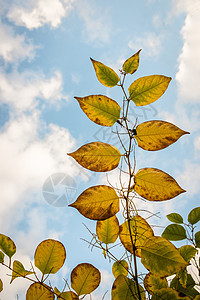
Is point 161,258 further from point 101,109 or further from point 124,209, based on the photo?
point 101,109

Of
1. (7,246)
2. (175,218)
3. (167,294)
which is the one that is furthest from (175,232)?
(7,246)

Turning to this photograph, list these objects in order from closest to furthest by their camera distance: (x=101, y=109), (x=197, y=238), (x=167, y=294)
A: (x=167, y=294), (x=101, y=109), (x=197, y=238)

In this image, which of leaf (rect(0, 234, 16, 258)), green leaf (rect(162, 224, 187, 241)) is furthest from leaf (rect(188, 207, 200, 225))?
leaf (rect(0, 234, 16, 258))

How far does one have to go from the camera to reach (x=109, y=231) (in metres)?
0.48

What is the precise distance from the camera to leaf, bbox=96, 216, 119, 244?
18.6 inches

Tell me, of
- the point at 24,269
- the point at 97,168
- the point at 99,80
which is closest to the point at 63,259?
the point at 24,269

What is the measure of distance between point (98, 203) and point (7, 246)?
0.74 ft

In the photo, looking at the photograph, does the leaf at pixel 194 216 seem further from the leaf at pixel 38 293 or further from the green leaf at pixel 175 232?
the leaf at pixel 38 293

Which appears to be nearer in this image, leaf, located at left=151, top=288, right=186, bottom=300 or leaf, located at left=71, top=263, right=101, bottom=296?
leaf, located at left=151, top=288, right=186, bottom=300

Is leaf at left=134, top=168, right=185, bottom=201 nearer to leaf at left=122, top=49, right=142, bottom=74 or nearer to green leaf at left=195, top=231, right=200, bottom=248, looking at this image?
leaf at left=122, top=49, right=142, bottom=74

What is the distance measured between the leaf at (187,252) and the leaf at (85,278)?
202 mm

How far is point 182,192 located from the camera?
38 cm

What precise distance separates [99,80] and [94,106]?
0.08 metres

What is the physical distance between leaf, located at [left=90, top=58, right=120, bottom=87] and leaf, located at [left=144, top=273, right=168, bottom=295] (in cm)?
38
